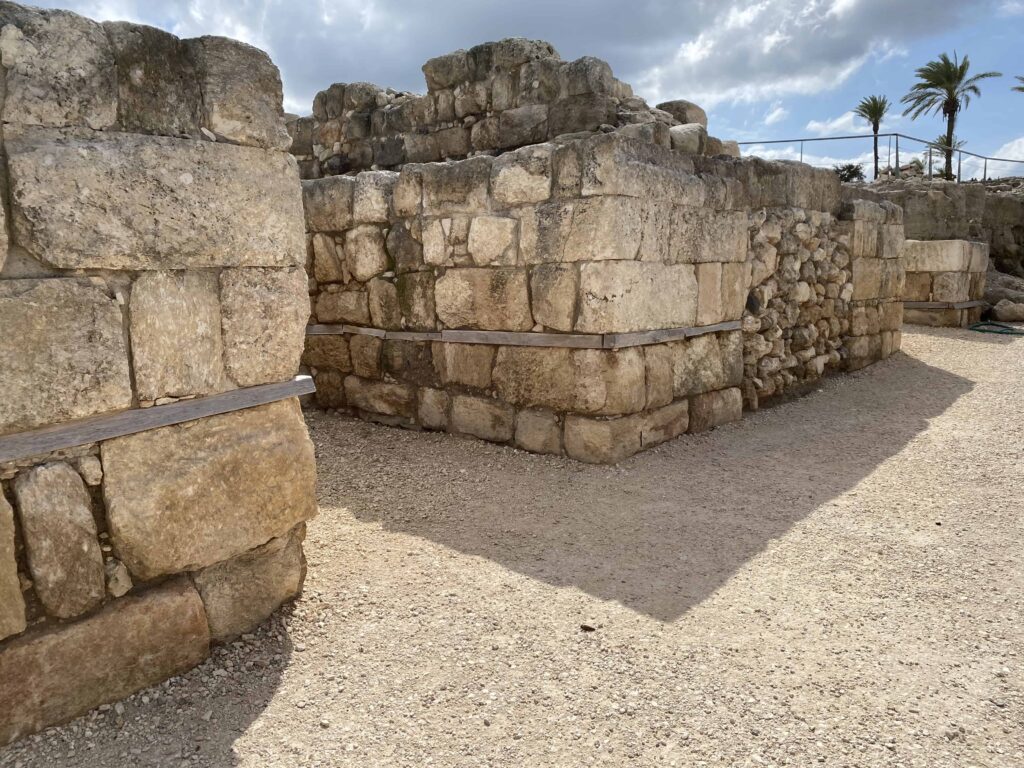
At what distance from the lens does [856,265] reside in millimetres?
6676

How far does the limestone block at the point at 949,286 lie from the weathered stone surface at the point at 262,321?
8844 mm

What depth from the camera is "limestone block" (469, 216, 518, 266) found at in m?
4.36

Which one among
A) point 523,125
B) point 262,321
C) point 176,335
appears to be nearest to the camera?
point 176,335

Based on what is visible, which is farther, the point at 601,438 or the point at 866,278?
the point at 866,278

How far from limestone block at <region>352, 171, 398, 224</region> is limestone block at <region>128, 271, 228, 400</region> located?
286 cm

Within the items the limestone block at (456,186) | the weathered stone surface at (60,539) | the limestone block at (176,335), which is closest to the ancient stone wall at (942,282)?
the limestone block at (456,186)

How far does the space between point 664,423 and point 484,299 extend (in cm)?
139

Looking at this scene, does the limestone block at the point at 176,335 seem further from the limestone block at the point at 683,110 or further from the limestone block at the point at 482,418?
the limestone block at the point at 683,110

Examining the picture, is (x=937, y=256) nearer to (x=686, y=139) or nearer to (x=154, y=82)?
(x=686, y=139)

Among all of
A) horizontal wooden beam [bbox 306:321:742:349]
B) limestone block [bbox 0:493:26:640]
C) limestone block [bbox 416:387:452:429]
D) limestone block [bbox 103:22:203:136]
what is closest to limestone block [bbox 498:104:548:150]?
horizontal wooden beam [bbox 306:321:742:349]

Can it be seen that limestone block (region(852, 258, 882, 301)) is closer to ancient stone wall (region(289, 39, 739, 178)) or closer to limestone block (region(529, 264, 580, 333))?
ancient stone wall (region(289, 39, 739, 178))

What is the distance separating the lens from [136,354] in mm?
2066

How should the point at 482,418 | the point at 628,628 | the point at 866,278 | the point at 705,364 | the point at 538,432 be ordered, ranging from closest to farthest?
the point at 628,628
the point at 538,432
the point at 482,418
the point at 705,364
the point at 866,278

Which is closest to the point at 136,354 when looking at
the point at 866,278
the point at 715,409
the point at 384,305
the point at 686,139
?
the point at 384,305
